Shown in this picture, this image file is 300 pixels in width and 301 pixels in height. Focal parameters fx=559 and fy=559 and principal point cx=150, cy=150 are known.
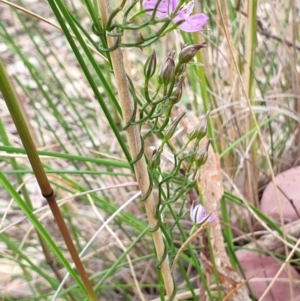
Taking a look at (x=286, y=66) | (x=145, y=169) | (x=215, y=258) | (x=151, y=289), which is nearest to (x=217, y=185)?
(x=215, y=258)

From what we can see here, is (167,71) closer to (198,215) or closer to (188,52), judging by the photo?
(188,52)

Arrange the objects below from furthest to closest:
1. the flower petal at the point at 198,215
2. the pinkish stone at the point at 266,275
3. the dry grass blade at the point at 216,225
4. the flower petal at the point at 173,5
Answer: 1. the pinkish stone at the point at 266,275
2. the dry grass blade at the point at 216,225
3. the flower petal at the point at 198,215
4. the flower petal at the point at 173,5

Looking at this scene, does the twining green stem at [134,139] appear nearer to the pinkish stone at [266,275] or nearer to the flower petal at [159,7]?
the flower petal at [159,7]

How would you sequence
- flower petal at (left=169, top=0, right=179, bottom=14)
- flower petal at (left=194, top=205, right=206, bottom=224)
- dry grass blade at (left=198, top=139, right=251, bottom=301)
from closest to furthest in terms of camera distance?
flower petal at (left=169, top=0, right=179, bottom=14) < flower petal at (left=194, top=205, right=206, bottom=224) < dry grass blade at (left=198, top=139, right=251, bottom=301)

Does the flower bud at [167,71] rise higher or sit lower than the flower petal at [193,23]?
lower

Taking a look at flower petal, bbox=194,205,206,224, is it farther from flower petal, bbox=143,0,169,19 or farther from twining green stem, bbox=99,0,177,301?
flower petal, bbox=143,0,169,19

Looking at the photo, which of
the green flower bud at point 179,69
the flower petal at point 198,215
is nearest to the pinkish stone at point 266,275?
the flower petal at point 198,215

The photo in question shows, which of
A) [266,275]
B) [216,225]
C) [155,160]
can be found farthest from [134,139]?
[266,275]

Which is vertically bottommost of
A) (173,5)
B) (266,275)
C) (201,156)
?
(266,275)

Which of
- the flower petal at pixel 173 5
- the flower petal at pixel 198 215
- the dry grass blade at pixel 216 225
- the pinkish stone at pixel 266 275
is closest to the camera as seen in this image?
the flower petal at pixel 173 5

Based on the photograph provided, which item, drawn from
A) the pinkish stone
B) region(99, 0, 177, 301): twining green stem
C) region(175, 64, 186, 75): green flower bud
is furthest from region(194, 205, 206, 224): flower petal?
the pinkish stone
